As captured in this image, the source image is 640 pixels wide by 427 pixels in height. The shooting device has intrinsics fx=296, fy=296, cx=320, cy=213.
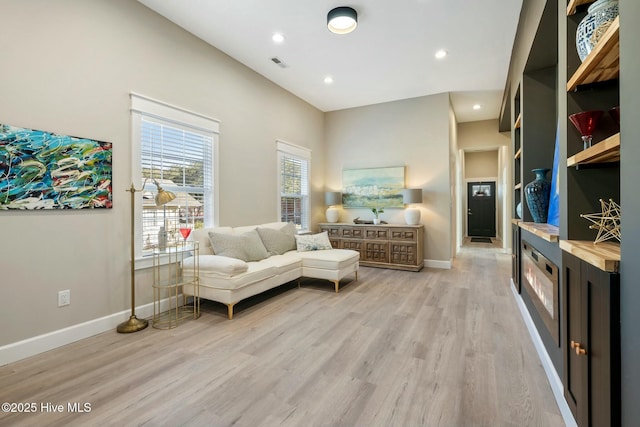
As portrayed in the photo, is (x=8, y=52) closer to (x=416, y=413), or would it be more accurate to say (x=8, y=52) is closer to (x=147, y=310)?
(x=147, y=310)

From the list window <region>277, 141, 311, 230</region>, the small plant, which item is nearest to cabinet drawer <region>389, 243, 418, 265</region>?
the small plant

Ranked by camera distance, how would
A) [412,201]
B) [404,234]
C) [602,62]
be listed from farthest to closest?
[412,201] → [404,234] → [602,62]

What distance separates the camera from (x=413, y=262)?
5184 mm

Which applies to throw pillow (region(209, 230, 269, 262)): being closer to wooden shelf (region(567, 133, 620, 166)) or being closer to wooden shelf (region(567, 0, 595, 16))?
wooden shelf (region(567, 133, 620, 166))

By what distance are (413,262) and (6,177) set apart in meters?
5.09

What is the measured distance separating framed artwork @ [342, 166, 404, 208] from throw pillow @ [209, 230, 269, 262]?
2791 millimetres

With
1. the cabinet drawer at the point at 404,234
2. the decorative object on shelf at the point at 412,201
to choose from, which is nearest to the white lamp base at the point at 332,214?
the cabinet drawer at the point at 404,234

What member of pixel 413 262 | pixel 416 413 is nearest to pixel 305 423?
pixel 416 413

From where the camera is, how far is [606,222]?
1473mm

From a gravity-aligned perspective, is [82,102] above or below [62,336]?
above

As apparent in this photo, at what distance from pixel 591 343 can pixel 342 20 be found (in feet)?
11.0

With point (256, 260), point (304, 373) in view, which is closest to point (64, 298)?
point (256, 260)

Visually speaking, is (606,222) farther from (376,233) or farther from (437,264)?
(437,264)

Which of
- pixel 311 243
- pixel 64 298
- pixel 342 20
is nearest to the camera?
pixel 64 298
